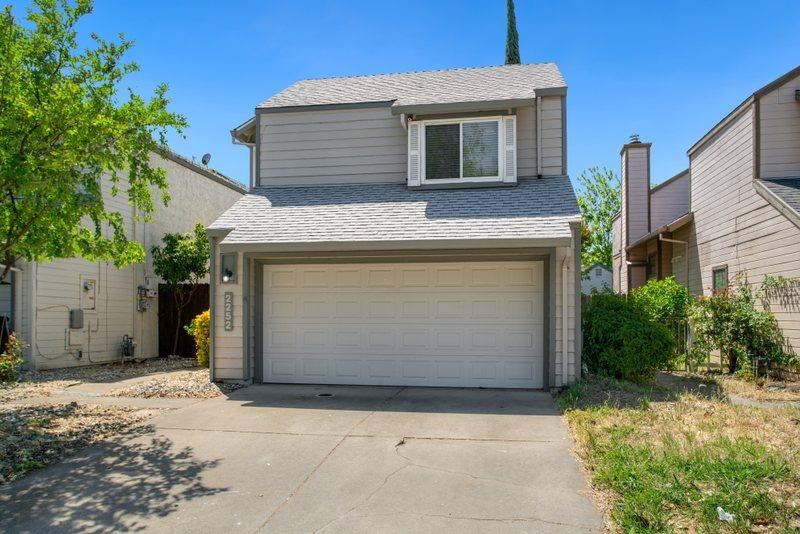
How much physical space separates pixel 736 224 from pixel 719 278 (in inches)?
63.7

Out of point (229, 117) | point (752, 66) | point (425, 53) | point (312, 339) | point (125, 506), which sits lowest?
point (125, 506)

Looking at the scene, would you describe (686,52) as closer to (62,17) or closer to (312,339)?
(312,339)

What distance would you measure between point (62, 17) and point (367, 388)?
21.9 ft

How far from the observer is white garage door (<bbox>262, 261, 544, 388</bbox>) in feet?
30.8

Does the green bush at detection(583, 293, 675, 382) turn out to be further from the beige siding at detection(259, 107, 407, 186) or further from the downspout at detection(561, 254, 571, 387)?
the beige siding at detection(259, 107, 407, 186)

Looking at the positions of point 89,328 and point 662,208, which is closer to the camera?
point 89,328

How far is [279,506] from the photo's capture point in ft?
14.9

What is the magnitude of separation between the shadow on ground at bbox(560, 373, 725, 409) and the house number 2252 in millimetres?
5549

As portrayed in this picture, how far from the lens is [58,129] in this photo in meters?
6.36

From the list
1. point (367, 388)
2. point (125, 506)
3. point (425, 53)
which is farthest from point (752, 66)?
point (125, 506)

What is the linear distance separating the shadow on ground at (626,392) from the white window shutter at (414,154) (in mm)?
4650

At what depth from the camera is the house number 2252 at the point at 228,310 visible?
9828mm

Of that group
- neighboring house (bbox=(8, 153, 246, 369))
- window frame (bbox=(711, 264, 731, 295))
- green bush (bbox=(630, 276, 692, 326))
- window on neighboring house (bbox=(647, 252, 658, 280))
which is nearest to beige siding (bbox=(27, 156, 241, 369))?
neighboring house (bbox=(8, 153, 246, 369))

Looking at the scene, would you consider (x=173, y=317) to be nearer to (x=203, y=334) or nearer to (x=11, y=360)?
(x=203, y=334)
